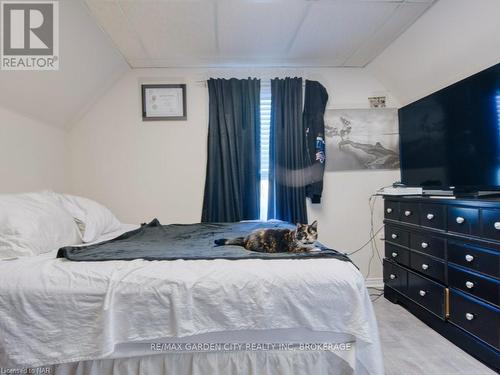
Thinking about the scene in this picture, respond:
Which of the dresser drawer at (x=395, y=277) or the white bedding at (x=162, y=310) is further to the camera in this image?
the dresser drawer at (x=395, y=277)

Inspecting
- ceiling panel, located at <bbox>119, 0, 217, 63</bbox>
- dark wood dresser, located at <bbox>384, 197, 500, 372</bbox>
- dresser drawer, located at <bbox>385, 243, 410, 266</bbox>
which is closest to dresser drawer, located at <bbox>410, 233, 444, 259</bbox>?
dark wood dresser, located at <bbox>384, 197, 500, 372</bbox>

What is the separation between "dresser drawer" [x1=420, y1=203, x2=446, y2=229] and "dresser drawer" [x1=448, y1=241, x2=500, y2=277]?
0.17 metres

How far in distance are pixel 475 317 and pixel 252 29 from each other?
2565mm

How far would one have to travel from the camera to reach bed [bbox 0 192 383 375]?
1.17 metres

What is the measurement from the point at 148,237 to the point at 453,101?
8.15ft

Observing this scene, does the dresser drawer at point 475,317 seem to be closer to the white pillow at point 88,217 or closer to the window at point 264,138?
the window at point 264,138

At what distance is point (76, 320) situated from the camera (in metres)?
1.18

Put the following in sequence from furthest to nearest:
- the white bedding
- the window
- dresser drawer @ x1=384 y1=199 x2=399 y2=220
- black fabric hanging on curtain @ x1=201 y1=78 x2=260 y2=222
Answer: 1. the window
2. black fabric hanging on curtain @ x1=201 y1=78 x2=260 y2=222
3. dresser drawer @ x1=384 y1=199 x2=399 y2=220
4. the white bedding

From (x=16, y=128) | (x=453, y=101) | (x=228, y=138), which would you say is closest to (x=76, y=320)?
(x=16, y=128)

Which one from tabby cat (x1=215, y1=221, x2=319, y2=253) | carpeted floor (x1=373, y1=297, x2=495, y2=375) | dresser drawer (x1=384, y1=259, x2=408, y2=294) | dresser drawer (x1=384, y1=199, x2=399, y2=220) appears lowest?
carpeted floor (x1=373, y1=297, x2=495, y2=375)

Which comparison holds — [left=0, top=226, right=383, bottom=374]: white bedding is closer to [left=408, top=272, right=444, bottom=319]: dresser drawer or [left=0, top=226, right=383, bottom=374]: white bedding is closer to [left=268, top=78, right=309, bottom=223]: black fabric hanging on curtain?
[left=408, top=272, right=444, bottom=319]: dresser drawer

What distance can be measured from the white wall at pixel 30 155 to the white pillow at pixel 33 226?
480 millimetres

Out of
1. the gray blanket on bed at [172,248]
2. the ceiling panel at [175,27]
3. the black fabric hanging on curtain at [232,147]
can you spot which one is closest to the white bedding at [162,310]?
the gray blanket on bed at [172,248]

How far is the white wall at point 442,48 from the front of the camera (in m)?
1.88
